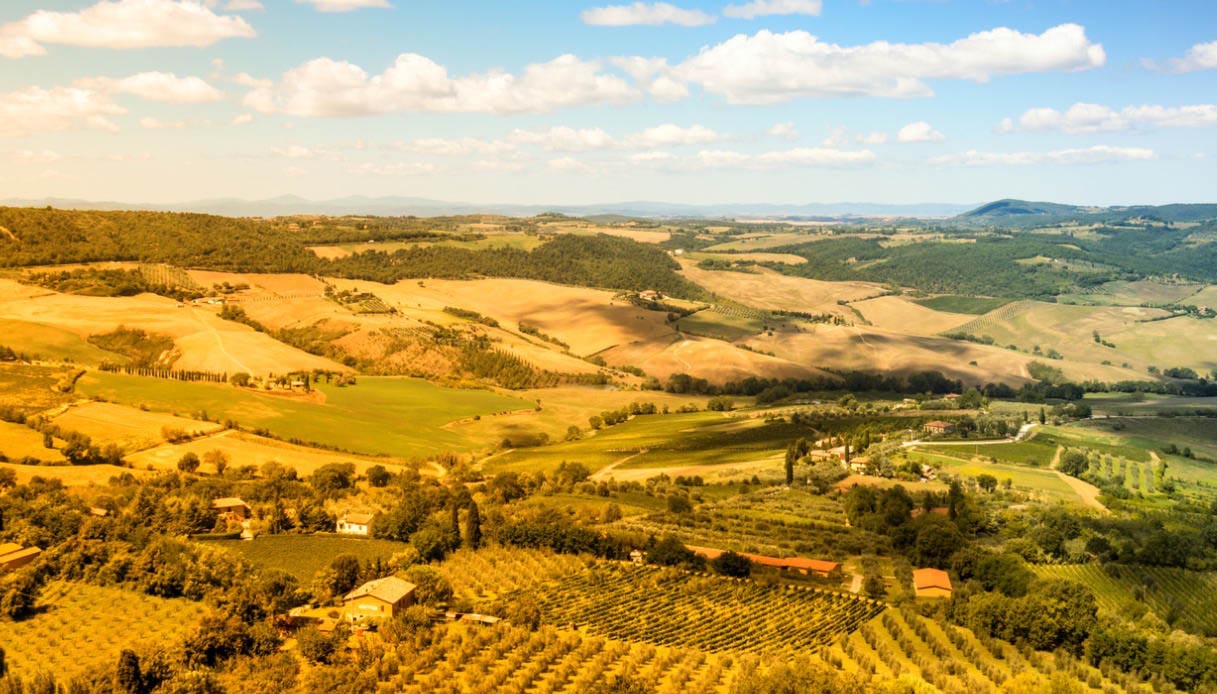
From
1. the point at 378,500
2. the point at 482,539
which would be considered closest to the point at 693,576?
the point at 482,539

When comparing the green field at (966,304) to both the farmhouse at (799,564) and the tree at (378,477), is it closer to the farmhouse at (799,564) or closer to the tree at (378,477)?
the tree at (378,477)

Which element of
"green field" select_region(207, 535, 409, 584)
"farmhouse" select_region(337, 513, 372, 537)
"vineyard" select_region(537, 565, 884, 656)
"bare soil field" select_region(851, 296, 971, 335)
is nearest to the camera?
"vineyard" select_region(537, 565, 884, 656)

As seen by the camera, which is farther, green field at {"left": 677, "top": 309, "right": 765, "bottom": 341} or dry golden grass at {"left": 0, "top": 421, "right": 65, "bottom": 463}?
green field at {"left": 677, "top": 309, "right": 765, "bottom": 341}

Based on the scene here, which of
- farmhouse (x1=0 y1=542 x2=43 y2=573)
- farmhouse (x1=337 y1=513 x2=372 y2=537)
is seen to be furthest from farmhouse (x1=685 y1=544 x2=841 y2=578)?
farmhouse (x1=0 y1=542 x2=43 y2=573)

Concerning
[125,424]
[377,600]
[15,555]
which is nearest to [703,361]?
[125,424]

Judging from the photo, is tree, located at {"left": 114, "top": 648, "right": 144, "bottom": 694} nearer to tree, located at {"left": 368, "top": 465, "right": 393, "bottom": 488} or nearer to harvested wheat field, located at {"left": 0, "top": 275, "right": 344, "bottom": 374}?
tree, located at {"left": 368, "top": 465, "right": 393, "bottom": 488}

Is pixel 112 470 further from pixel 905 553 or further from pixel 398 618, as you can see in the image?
pixel 905 553

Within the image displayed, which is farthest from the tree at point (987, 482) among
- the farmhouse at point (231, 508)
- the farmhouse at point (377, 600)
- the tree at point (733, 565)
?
the farmhouse at point (231, 508)
